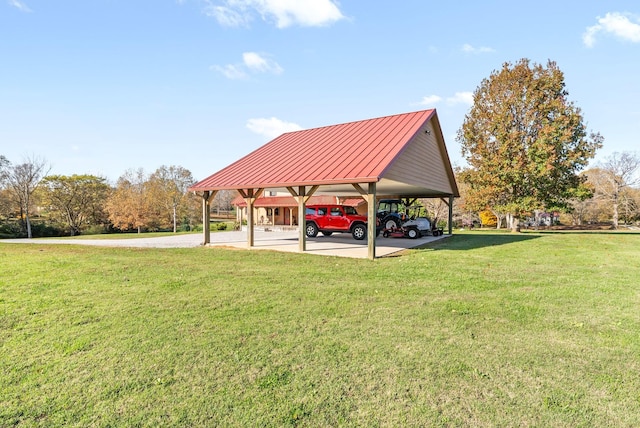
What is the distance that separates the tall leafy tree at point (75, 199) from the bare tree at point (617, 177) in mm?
56248

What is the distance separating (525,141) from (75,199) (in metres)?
43.1

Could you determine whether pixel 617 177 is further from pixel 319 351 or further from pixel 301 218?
pixel 319 351

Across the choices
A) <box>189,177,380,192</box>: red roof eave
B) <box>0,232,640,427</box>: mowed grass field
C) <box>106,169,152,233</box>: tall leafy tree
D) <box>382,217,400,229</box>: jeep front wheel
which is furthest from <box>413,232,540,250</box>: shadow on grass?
<box>106,169,152,233</box>: tall leafy tree

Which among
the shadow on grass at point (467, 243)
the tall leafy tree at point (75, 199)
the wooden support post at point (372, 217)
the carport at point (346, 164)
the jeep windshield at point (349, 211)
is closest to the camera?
the wooden support post at point (372, 217)

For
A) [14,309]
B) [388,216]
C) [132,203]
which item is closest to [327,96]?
[388,216]

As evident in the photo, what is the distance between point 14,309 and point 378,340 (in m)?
5.28

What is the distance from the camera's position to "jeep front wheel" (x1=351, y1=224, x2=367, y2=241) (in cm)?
1553

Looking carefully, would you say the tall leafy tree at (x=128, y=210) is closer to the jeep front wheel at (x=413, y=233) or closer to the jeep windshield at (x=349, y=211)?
the jeep windshield at (x=349, y=211)

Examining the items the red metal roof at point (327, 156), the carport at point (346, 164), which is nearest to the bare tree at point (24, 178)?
the carport at point (346, 164)

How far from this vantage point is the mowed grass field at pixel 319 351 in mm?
2559

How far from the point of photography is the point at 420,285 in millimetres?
6523

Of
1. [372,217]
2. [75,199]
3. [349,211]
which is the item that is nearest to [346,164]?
[372,217]

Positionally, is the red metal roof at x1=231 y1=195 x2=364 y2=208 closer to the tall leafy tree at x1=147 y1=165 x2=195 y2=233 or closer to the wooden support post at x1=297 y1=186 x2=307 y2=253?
the tall leafy tree at x1=147 y1=165 x2=195 y2=233

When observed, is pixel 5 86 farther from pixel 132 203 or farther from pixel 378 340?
pixel 132 203
